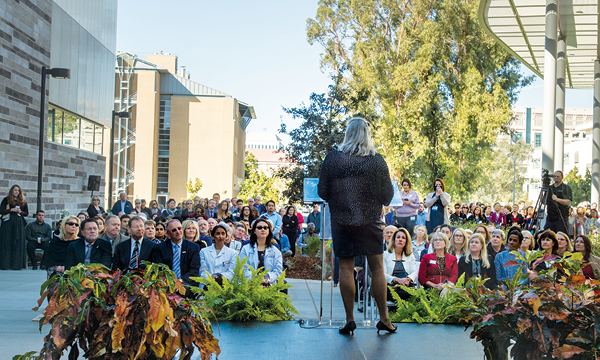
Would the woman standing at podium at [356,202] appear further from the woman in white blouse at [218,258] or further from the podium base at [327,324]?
the woman in white blouse at [218,258]

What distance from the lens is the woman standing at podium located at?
505 cm

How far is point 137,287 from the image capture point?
325cm

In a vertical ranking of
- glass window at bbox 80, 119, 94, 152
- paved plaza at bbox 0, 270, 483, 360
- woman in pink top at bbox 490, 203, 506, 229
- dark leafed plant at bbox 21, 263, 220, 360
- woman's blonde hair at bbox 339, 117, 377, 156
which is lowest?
paved plaza at bbox 0, 270, 483, 360

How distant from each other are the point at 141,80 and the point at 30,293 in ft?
203

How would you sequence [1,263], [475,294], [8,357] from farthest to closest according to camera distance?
1. [1,263]
2. [8,357]
3. [475,294]

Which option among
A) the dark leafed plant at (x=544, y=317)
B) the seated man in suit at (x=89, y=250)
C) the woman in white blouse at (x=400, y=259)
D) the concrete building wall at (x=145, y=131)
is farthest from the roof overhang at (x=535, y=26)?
the concrete building wall at (x=145, y=131)

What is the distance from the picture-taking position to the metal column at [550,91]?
51.4 feet

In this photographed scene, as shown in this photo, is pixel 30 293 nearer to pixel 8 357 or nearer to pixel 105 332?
pixel 8 357

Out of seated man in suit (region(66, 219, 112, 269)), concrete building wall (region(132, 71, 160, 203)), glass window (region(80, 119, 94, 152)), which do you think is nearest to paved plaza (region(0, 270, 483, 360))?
seated man in suit (region(66, 219, 112, 269))

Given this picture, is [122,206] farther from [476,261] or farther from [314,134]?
[476,261]

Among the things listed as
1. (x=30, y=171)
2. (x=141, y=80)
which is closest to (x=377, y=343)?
(x=30, y=171)

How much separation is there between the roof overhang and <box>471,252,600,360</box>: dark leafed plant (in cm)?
1800

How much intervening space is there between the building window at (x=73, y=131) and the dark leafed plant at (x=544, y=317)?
800 inches

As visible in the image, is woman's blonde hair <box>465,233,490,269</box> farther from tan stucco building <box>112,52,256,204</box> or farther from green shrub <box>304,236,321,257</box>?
tan stucco building <box>112,52,256,204</box>
